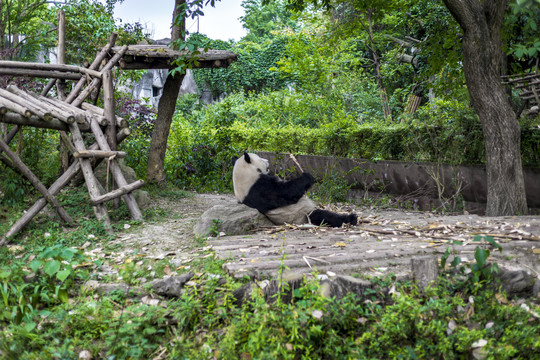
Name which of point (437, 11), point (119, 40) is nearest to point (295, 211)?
point (119, 40)

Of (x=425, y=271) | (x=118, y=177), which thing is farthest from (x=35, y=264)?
(x=118, y=177)

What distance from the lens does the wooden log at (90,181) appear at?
6164 millimetres

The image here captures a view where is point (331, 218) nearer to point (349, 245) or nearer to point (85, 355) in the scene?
point (349, 245)

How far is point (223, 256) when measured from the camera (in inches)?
167

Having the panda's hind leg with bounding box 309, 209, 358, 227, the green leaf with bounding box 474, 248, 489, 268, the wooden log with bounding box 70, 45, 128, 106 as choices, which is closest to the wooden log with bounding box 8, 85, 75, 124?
the wooden log with bounding box 70, 45, 128, 106

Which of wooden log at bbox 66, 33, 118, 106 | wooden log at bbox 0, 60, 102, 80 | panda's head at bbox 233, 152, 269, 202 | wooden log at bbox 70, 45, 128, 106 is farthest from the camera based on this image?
wooden log at bbox 66, 33, 118, 106

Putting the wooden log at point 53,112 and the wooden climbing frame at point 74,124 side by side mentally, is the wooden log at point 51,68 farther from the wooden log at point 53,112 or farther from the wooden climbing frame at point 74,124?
the wooden log at point 53,112

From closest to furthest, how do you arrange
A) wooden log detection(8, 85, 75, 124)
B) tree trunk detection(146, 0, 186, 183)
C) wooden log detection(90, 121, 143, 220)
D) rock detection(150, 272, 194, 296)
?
rock detection(150, 272, 194, 296), wooden log detection(8, 85, 75, 124), wooden log detection(90, 121, 143, 220), tree trunk detection(146, 0, 186, 183)

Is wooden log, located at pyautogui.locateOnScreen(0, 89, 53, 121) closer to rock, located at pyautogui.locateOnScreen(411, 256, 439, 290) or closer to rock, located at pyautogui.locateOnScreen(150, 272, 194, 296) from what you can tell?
rock, located at pyautogui.locateOnScreen(150, 272, 194, 296)

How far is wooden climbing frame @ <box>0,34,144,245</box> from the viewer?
594cm

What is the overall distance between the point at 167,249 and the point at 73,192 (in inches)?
118

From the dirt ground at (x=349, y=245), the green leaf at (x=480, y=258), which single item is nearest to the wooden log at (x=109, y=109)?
the dirt ground at (x=349, y=245)

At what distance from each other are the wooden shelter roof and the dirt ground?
3.06m

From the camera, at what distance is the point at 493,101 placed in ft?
20.9
